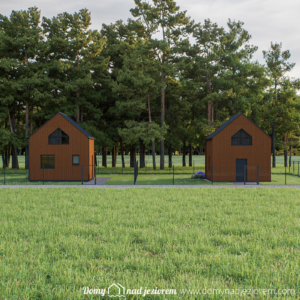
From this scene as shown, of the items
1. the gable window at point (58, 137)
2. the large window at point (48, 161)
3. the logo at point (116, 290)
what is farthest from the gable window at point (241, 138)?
the logo at point (116, 290)

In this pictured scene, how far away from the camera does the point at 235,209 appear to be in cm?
1140

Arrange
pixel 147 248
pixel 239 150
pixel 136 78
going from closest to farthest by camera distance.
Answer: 1. pixel 147 248
2. pixel 239 150
3. pixel 136 78

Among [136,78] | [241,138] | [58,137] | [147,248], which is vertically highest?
[136,78]

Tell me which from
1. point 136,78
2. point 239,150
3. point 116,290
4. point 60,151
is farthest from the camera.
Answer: point 136,78

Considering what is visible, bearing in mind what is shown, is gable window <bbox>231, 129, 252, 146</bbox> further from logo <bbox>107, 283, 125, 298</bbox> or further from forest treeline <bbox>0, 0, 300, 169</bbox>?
logo <bbox>107, 283, 125, 298</bbox>

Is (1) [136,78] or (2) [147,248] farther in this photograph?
(1) [136,78]

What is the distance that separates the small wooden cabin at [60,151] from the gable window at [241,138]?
1403cm

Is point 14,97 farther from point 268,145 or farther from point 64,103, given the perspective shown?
point 268,145

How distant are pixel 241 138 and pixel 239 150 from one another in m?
1.17

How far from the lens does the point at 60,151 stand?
25.9 m

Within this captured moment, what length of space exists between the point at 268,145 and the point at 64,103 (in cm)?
2706

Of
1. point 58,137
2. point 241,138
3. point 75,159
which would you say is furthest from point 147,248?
point 58,137

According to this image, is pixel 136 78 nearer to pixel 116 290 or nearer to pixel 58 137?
pixel 58 137

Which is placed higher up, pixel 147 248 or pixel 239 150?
pixel 239 150
